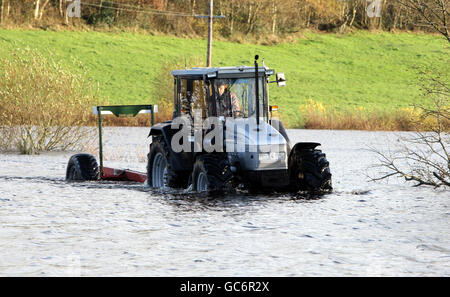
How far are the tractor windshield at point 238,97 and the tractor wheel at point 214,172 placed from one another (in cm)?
80

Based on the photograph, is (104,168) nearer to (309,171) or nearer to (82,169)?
(82,169)

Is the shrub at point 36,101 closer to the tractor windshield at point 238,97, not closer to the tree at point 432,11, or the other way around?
the tractor windshield at point 238,97

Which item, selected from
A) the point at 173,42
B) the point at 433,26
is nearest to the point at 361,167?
the point at 433,26

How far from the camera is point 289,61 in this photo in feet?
223

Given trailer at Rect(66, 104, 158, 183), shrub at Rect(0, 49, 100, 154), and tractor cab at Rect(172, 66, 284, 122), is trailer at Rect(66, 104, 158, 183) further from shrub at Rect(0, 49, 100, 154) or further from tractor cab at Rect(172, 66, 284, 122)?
shrub at Rect(0, 49, 100, 154)

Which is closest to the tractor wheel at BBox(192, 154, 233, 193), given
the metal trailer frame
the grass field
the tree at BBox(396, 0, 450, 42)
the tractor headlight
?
the tractor headlight

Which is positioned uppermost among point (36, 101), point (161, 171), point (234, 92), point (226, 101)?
point (234, 92)

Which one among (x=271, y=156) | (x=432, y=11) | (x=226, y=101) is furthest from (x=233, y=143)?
(x=432, y=11)

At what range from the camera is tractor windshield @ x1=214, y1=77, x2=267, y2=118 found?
12.8m

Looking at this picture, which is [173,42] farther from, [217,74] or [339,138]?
[217,74]

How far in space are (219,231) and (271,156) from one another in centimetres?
310

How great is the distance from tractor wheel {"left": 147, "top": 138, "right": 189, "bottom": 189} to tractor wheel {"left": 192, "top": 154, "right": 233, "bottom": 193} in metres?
0.96

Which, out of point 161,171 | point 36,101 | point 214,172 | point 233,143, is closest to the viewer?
point 214,172

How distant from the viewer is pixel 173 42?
219 ft
